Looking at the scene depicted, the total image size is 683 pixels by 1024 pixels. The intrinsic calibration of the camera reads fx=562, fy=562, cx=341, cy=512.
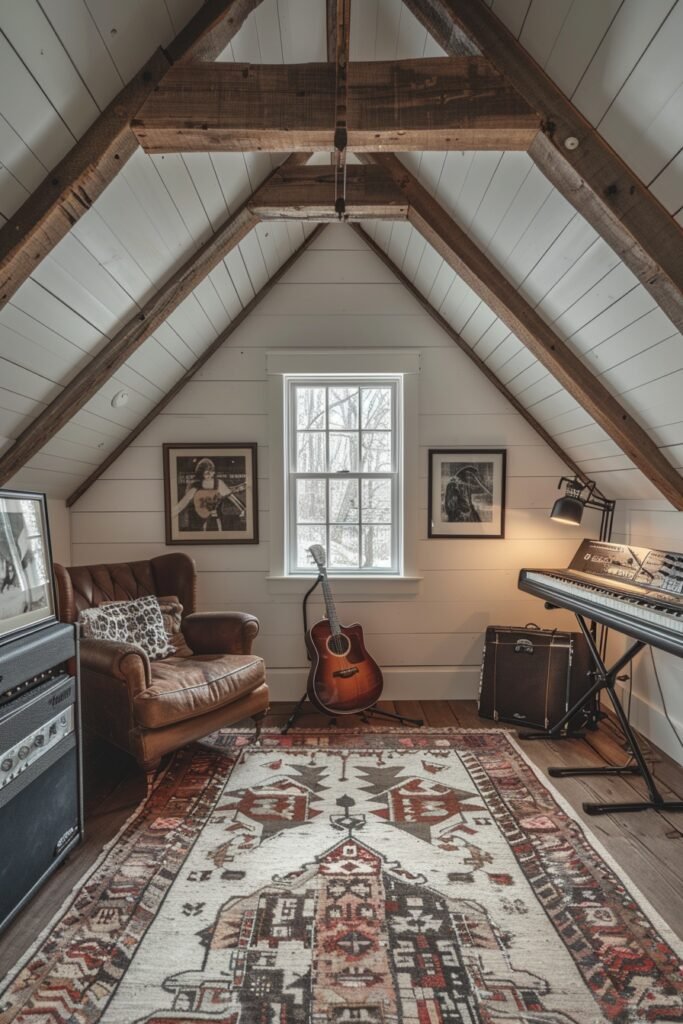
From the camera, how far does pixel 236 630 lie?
9.84 feet

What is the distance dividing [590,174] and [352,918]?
90.4 inches

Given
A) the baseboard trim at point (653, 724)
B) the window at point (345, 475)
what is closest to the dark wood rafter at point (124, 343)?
the window at point (345, 475)

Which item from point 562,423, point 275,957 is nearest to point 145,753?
point 275,957

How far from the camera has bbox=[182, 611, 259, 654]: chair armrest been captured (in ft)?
9.84

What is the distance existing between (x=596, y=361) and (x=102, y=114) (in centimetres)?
199

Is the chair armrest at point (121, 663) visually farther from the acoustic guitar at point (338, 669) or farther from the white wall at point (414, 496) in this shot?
the white wall at point (414, 496)

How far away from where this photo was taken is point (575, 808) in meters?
2.31

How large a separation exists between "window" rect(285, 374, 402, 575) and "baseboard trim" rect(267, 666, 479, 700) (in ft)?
2.16

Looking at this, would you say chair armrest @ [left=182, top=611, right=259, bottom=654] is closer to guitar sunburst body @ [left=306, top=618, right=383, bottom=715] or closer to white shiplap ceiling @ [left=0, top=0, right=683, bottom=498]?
guitar sunburst body @ [left=306, top=618, right=383, bottom=715]

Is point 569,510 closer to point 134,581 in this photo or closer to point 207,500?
point 207,500

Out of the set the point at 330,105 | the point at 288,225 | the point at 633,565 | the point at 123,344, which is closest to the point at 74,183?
the point at 330,105

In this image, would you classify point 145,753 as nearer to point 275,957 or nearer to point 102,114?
point 275,957

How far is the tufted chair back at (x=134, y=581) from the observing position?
3000 mm

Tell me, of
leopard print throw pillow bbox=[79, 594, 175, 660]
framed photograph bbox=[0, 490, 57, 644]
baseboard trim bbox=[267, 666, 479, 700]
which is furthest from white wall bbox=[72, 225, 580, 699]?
framed photograph bbox=[0, 490, 57, 644]
